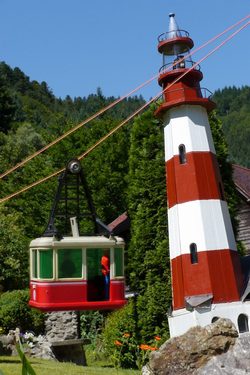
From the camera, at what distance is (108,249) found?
35.8 feet

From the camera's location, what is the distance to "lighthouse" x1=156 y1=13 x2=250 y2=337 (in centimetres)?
1945

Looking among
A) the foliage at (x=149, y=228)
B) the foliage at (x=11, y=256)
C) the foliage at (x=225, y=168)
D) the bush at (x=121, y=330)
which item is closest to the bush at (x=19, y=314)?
the foliage at (x=11, y=256)

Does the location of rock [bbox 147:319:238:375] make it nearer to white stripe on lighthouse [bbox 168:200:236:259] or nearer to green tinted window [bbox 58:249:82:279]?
green tinted window [bbox 58:249:82:279]

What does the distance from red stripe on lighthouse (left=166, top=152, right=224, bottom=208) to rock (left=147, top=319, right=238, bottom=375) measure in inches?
312

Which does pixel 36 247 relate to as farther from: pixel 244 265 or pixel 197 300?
pixel 244 265

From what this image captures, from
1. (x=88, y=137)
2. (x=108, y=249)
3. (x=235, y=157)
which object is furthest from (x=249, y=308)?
(x=235, y=157)

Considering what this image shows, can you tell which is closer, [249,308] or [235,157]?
[249,308]

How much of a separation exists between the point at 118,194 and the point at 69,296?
25.8m

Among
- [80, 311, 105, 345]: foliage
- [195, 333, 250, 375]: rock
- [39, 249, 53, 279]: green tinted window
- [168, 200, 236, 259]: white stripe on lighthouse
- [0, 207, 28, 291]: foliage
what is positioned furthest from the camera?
[0, 207, 28, 291]: foliage

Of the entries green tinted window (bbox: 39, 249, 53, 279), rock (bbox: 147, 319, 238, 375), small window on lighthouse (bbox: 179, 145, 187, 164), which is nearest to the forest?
small window on lighthouse (bbox: 179, 145, 187, 164)

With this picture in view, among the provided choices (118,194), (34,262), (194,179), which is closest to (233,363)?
(34,262)

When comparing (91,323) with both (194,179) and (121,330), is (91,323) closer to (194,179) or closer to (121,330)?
(121,330)

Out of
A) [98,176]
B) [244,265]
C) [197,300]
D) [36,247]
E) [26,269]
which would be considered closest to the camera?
[36,247]

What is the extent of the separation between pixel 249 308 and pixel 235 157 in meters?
114
